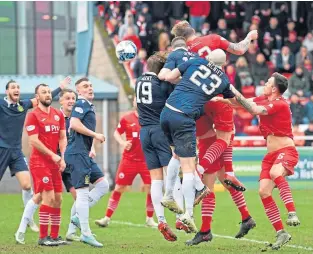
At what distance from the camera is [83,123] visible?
14156mm

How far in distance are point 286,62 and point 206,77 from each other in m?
16.2

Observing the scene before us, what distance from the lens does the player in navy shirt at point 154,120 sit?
44.8ft

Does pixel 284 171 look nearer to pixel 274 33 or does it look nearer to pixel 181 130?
pixel 181 130

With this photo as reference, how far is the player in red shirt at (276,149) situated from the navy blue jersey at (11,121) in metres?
4.11

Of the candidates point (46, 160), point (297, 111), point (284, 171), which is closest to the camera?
point (284, 171)

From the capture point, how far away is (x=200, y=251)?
42.9 ft

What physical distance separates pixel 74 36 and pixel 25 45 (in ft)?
5.75

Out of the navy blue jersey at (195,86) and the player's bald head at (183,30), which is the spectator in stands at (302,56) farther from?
the navy blue jersey at (195,86)

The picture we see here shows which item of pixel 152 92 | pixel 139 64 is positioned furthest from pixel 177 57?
pixel 139 64

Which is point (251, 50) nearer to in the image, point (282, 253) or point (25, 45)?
point (25, 45)

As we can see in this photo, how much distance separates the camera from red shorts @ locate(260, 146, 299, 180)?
13.7m

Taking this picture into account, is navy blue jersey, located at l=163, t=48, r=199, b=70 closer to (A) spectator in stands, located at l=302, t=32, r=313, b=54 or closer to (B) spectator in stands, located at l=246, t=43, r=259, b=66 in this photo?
(B) spectator in stands, located at l=246, t=43, r=259, b=66

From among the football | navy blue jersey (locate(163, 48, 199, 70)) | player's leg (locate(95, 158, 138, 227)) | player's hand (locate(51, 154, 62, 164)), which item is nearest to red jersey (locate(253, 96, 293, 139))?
navy blue jersey (locate(163, 48, 199, 70))

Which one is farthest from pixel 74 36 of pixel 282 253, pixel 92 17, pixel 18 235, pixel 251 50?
pixel 282 253
